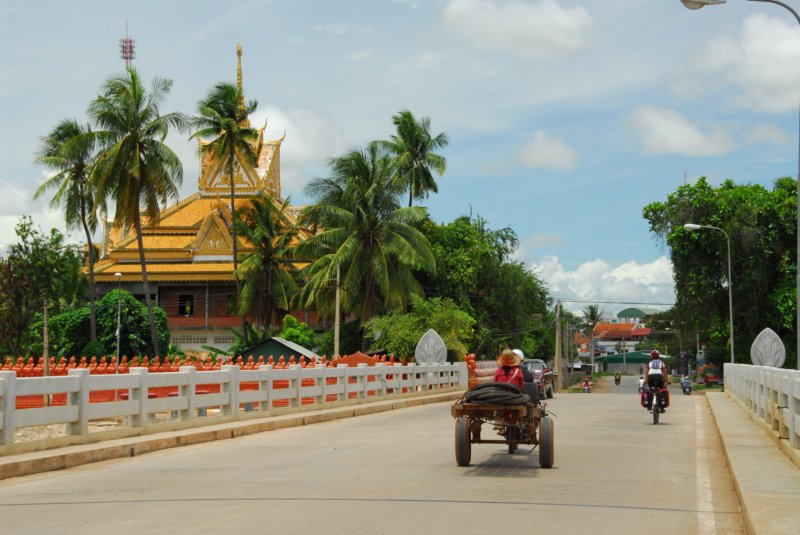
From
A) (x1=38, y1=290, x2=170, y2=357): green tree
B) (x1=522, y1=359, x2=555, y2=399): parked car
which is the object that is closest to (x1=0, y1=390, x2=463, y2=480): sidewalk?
(x1=522, y1=359, x2=555, y2=399): parked car

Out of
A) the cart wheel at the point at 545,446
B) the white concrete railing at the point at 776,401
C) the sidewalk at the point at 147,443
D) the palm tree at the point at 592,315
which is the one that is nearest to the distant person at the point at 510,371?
the cart wheel at the point at 545,446

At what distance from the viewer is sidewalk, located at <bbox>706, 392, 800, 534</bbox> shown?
321 inches

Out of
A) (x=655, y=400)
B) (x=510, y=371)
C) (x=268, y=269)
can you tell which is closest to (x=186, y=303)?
(x=268, y=269)

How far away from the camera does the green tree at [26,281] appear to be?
51.6 meters

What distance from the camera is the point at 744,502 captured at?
9.27 meters

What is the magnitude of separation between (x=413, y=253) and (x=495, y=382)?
3575cm

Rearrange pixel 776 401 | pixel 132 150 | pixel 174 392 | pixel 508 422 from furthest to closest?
pixel 132 150, pixel 174 392, pixel 776 401, pixel 508 422

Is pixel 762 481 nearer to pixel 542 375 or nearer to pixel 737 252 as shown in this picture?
pixel 542 375

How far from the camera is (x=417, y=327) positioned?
1970 inches

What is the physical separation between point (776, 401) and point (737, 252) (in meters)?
36.4

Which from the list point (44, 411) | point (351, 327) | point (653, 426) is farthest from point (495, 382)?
point (351, 327)

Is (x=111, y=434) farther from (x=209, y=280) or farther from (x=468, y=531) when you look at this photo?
(x=209, y=280)

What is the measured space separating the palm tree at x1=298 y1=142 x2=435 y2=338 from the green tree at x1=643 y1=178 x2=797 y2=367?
13.2 meters

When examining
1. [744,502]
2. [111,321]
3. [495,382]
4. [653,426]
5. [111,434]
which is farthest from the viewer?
[111,321]
